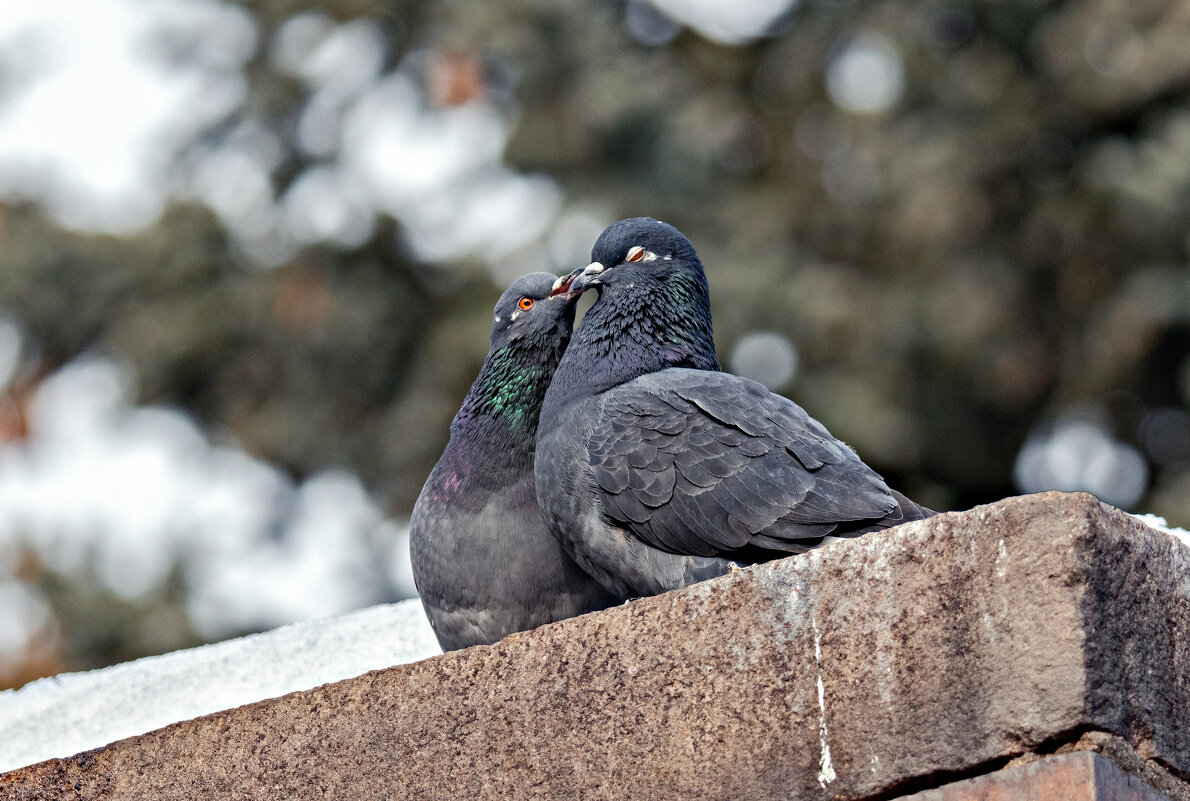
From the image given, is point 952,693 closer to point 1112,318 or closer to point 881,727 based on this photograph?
point 881,727

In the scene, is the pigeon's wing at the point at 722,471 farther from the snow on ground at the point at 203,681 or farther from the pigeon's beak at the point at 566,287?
the snow on ground at the point at 203,681

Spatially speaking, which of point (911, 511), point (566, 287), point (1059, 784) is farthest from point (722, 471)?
point (1059, 784)

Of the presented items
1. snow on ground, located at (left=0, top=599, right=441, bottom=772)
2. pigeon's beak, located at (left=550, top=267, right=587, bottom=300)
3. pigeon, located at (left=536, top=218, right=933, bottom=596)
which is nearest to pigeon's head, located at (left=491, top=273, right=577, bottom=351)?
pigeon's beak, located at (left=550, top=267, right=587, bottom=300)

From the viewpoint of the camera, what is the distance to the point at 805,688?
2.52 meters

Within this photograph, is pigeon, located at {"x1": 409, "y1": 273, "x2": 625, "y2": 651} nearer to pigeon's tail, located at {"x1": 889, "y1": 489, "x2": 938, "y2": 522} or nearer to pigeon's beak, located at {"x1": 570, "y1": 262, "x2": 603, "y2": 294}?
pigeon's beak, located at {"x1": 570, "y1": 262, "x2": 603, "y2": 294}

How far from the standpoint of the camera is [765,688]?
2.55 m

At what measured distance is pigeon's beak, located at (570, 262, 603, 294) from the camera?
3711 millimetres

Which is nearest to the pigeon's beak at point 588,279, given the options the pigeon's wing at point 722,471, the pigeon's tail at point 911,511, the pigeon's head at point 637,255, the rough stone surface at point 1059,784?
the pigeon's head at point 637,255

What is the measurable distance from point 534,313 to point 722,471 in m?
0.88

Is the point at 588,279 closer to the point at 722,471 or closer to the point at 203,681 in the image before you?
the point at 722,471

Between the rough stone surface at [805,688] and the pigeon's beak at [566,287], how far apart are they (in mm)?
1192

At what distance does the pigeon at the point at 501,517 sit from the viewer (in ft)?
11.2

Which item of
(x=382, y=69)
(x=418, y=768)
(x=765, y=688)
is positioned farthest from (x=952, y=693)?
(x=382, y=69)

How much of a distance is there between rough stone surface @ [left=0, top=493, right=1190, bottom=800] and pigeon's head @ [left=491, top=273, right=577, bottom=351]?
1.11 m
